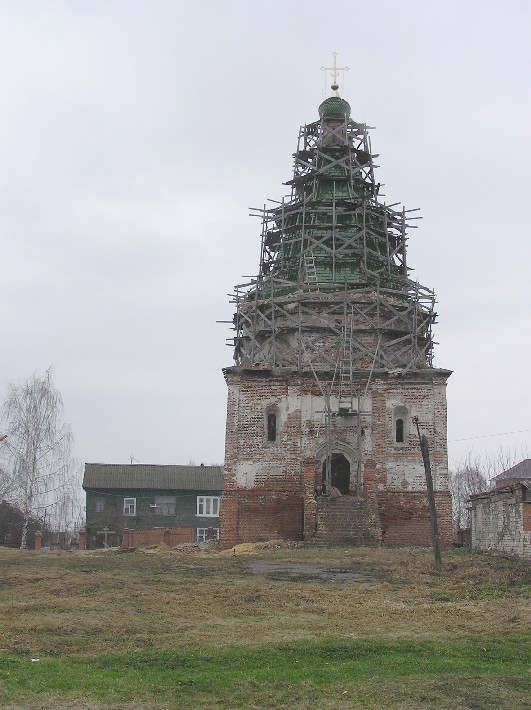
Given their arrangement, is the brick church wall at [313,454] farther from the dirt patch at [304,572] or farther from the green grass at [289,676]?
the green grass at [289,676]

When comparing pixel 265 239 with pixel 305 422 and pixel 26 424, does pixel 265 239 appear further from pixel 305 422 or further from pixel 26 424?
pixel 26 424

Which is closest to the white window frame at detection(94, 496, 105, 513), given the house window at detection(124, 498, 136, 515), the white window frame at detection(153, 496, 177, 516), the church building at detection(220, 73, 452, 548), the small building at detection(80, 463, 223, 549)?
the small building at detection(80, 463, 223, 549)

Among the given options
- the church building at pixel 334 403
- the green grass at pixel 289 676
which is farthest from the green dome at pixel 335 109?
the green grass at pixel 289 676

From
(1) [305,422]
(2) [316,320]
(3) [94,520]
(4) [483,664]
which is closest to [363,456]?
(1) [305,422]

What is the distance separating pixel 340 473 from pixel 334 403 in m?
2.96

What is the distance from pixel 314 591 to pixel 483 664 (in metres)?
6.43

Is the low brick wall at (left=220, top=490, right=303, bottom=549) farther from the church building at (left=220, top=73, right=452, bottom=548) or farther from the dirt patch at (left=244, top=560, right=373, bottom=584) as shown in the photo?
the dirt patch at (left=244, top=560, right=373, bottom=584)

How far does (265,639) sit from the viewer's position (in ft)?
35.5

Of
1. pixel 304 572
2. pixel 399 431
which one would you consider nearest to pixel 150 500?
pixel 399 431

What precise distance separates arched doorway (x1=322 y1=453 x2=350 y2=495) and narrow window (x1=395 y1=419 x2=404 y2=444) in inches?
83.1

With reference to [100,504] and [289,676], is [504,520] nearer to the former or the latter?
[289,676]

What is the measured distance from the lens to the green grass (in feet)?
26.1

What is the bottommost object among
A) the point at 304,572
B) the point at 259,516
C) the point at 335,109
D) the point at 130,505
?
the point at 304,572

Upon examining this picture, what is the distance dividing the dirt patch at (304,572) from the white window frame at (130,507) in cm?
2732
